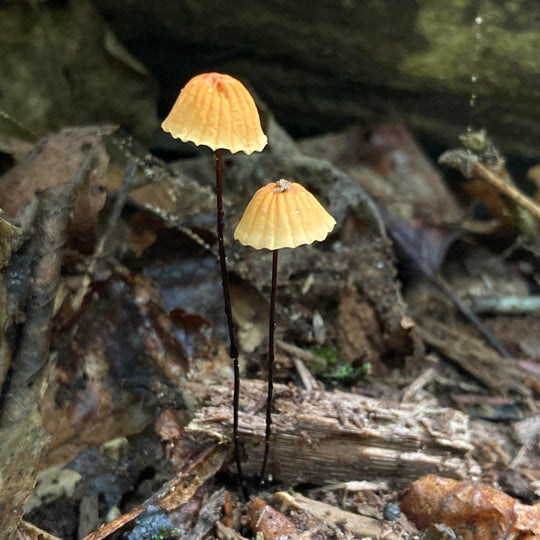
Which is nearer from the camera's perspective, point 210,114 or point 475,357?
point 210,114

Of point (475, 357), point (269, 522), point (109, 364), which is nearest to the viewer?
point (269, 522)

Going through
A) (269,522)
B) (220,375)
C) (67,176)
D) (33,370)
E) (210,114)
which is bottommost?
(269,522)

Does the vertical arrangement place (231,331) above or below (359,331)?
above

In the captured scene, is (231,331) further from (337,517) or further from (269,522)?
(337,517)

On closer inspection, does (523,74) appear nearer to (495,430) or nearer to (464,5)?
(464,5)

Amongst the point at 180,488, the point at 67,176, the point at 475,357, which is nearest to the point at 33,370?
the point at 180,488

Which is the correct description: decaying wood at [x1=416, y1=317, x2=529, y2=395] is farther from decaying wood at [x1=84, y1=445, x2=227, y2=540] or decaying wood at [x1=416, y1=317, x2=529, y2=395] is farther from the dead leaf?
decaying wood at [x1=84, y1=445, x2=227, y2=540]

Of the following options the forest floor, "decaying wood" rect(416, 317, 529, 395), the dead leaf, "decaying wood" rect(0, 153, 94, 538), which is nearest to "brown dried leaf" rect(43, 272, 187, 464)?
the forest floor

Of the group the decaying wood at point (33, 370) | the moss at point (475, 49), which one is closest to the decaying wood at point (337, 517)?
the decaying wood at point (33, 370)
